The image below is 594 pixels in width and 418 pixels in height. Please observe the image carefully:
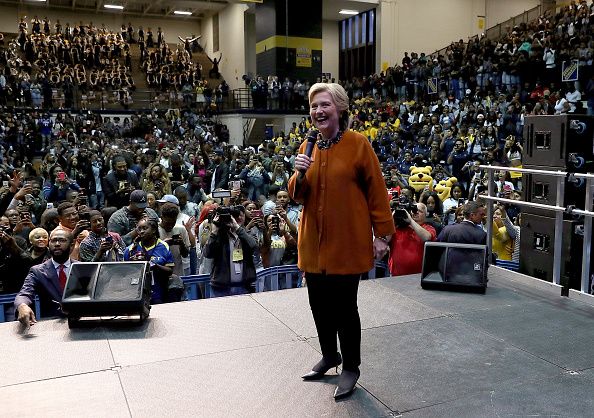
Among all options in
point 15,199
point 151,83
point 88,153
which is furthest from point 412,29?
point 15,199

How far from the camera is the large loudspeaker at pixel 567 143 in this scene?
4.25 m

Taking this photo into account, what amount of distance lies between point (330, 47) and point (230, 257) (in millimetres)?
24756

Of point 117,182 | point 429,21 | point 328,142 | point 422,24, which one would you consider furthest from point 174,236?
point 429,21

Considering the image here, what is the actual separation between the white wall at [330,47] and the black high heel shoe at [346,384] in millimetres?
26274

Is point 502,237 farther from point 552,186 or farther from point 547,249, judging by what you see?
point 552,186

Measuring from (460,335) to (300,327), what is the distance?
1.02m

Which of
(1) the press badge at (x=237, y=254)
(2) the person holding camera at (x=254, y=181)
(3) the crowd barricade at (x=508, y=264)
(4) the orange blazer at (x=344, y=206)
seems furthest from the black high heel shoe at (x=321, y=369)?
(2) the person holding camera at (x=254, y=181)

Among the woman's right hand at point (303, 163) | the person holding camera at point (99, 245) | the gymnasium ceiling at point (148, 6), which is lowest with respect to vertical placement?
the person holding camera at point (99, 245)

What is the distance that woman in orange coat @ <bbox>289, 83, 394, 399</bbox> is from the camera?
266cm

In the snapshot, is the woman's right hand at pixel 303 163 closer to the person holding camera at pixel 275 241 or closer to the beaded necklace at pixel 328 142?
the beaded necklace at pixel 328 142

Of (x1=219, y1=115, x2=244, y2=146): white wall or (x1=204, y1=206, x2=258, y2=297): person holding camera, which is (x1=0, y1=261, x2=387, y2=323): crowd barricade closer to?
(x1=204, y1=206, x2=258, y2=297): person holding camera

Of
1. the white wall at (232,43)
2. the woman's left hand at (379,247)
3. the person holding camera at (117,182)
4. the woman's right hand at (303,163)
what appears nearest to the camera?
the woman's right hand at (303,163)

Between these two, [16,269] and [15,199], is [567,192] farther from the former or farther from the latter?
[15,199]

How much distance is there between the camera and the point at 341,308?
108 inches
